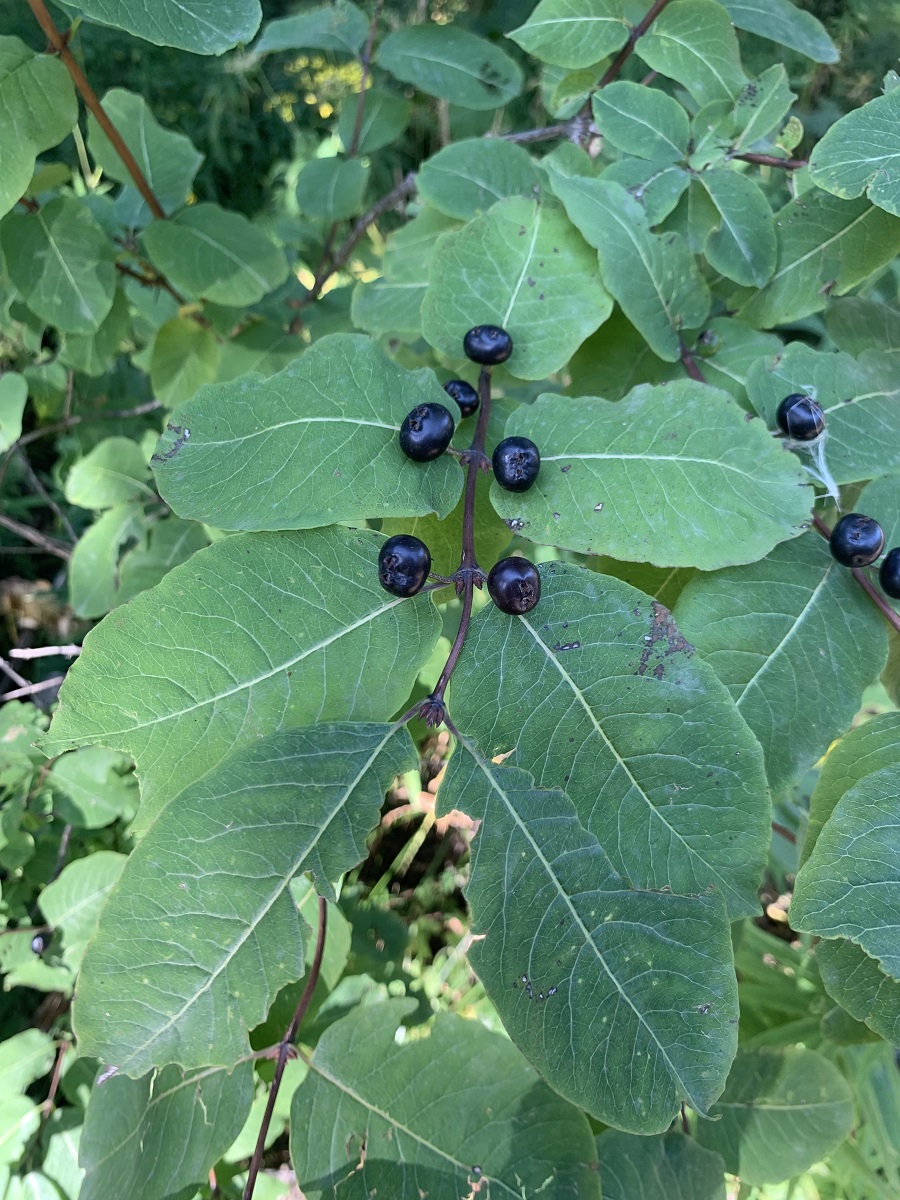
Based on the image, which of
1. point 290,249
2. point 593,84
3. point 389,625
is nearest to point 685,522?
point 389,625

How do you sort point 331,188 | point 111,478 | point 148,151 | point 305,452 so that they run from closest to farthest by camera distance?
point 305,452 → point 148,151 → point 331,188 → point 111,478

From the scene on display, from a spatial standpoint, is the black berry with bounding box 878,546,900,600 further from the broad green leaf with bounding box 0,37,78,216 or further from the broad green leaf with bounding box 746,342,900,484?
the broad green leaf with bounding box 0,37,78,216

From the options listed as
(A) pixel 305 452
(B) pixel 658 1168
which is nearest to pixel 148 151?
(A) pixel 305 452

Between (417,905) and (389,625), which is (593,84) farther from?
(417,905)

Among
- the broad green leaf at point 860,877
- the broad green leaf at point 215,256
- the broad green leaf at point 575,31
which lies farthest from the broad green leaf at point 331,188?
the broad green leaf at point 860,877

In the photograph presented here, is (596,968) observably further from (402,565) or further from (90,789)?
(90,789)
